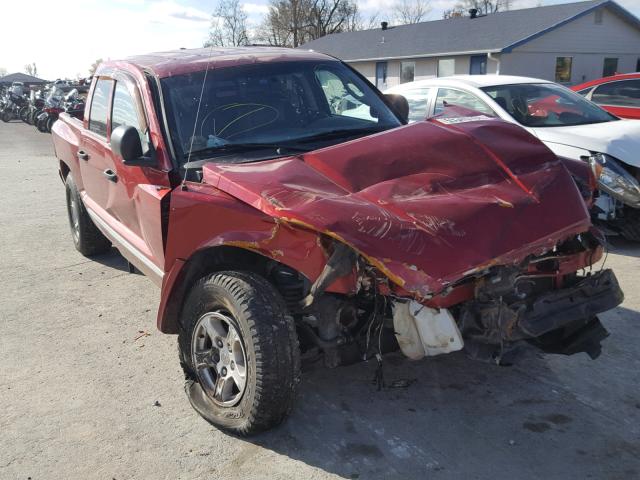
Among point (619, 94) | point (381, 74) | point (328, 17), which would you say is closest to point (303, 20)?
point (328, 17)

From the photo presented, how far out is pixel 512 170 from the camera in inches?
130

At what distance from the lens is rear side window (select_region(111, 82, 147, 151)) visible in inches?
161

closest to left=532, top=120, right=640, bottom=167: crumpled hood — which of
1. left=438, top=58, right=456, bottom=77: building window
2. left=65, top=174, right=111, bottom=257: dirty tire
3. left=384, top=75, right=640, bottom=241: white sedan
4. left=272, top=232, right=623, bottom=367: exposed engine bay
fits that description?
left=384, top=75, right=640, bottom=241: white sedan

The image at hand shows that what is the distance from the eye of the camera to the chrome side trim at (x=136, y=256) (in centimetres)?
399

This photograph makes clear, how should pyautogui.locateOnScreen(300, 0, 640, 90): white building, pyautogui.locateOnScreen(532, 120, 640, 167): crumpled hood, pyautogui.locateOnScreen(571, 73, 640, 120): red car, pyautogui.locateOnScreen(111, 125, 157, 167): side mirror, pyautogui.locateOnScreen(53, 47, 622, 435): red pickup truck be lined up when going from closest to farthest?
1. pyautogui.locateOnScreen(53, 47, 622, 435): red pickup truck
2. pyautogui.locateOnScreen(111, 125, 157, 167): side mirror
3. pyautogui.locateOnScreen(532, 120, 640, 167): crumpled hood
4. pyautogui.locateOnScreen(571, 73, 640, 120): red car
5. pyautogui.locateOnScreen(300, 0, 640, 90): white building

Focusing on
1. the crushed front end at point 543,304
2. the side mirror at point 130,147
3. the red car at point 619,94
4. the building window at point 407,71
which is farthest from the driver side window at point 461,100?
the building window at point 407,71

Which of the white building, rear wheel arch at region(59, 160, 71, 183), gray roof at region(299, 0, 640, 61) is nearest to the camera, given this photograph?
rear wheel arch at region(59, 160, 71, 183)

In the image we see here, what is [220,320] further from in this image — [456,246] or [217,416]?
[456,246]

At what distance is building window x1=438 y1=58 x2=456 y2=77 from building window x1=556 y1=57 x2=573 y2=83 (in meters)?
4.97

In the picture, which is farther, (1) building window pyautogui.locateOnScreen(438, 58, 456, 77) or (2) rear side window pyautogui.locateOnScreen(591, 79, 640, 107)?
(1) building window pyautogui.locateOnScreen(438, 58, 456, 77)

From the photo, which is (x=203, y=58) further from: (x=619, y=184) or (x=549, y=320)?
(x=619, y=184)

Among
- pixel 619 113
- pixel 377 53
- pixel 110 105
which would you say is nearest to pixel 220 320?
pixel 110 105

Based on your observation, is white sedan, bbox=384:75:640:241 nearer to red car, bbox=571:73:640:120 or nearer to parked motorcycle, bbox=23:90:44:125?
red car, bbox=571:73:640:120

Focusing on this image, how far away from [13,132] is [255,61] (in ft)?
74.6
